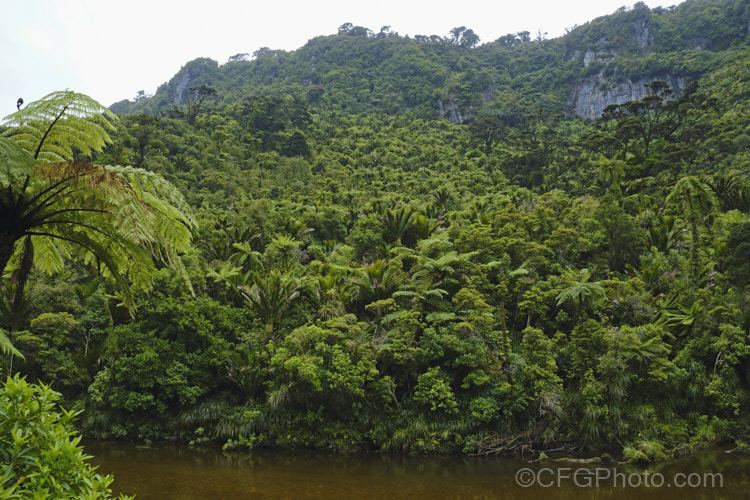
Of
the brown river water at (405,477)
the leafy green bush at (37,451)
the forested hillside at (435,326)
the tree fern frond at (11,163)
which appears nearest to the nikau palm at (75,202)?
the tree fern frond at (11,163)

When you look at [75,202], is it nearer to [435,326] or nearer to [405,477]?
[405,477]

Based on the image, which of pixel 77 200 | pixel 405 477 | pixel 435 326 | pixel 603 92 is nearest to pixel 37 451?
pixel 77 200

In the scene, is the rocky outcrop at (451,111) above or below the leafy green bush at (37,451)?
above

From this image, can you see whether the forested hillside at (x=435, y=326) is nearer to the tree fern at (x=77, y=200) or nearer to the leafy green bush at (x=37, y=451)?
the tree fern at (x=77, y=200)

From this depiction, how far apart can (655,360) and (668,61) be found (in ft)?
181

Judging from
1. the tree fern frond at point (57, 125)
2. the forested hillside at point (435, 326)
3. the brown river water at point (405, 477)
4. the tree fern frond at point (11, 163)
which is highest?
the tree fern frond at point (57, 125)

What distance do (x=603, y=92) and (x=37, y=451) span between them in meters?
63.7

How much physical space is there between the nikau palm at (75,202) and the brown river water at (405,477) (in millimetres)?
5378

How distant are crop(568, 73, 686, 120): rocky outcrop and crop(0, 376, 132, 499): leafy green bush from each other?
60.4 metres

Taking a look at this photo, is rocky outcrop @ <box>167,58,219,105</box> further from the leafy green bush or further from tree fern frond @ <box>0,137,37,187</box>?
the leafy green bush

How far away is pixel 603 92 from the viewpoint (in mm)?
53969

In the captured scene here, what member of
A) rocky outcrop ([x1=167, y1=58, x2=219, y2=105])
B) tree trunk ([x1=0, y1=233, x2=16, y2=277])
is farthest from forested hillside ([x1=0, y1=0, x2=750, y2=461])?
rocky outcrop ([x1=167, y1=58, x2=219, y2=105])

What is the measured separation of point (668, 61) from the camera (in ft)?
167

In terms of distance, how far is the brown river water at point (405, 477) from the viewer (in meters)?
7.98
